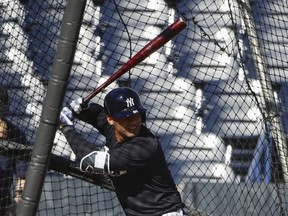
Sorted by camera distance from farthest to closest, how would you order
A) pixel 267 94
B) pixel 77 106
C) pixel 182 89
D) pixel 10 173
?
1. pixel 182 89
2. pixel 267 94
3. pixel 10 173
4. pixel 77 106

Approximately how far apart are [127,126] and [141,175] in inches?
11.2

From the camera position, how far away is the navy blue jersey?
15.9 feet

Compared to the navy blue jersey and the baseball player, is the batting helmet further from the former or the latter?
the navy blue jersey

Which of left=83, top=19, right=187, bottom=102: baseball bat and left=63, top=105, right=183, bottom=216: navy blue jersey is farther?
left=83, top=19, right=187, bottom=102: baseball bat

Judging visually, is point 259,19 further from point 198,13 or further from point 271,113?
point 271,113

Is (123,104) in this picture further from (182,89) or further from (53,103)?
(182,89)

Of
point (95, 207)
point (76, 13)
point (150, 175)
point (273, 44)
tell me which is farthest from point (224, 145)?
point (76, 13)

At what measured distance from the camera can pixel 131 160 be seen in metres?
4.81

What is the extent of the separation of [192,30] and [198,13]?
173 millimetres

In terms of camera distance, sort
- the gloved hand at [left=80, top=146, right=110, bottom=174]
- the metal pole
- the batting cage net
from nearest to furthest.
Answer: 1. the metal pole
2. the gloved hand at [left=80, top=146, right=110, bottom=174]
3. the batting cage net

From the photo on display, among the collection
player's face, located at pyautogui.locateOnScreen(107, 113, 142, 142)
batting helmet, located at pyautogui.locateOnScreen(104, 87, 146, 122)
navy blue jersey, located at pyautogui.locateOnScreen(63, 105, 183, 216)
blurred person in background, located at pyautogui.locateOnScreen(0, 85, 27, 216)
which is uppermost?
batting helmet, located at pyautogui.locateOnScreen(104, 87, 146, 122)

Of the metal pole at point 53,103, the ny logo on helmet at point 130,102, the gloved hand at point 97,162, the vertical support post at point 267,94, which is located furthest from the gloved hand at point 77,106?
the vertical support post at point 267,94

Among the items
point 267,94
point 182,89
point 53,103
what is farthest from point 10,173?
point 182,89

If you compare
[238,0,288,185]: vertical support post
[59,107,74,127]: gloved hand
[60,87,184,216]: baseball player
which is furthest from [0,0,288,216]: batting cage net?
[60,87,184,216]: baseball player
